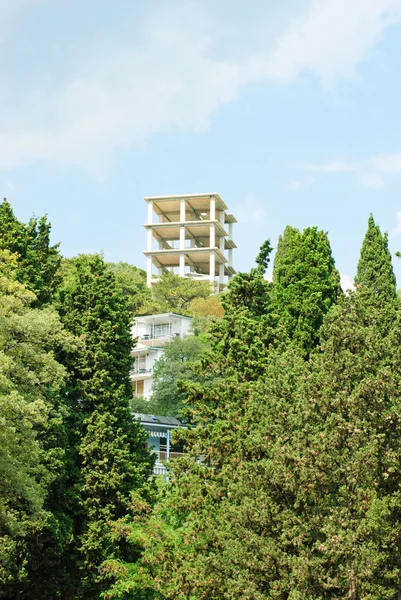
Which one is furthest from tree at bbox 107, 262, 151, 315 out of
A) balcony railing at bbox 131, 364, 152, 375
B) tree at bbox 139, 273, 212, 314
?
balcony railing at bbox 131, 364, 152, 375

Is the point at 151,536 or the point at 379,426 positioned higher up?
the point at 379,426

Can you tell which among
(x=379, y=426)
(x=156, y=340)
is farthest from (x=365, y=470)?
(x=156, y=340)

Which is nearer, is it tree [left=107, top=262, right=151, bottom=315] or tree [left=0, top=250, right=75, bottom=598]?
tree [left=0, top=250, right=75, bottom=598]

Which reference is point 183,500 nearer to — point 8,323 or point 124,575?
point 124,575

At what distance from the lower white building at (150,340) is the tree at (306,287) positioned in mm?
35840

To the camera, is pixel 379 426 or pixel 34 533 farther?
pixel 34 533

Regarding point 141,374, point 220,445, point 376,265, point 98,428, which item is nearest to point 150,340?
point 141,374

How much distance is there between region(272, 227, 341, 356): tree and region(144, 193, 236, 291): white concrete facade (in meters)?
72.7

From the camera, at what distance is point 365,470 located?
2077 cm

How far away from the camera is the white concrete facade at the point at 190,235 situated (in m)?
117

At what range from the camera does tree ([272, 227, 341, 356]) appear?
3738cm

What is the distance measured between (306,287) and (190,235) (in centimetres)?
8306

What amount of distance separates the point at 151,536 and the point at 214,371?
5916 mm

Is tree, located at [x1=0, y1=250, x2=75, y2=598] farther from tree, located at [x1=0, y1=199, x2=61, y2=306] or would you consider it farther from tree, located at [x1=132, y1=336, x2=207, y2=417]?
tree, located at [x1=132, y1=336, x2=207, y2=417]
